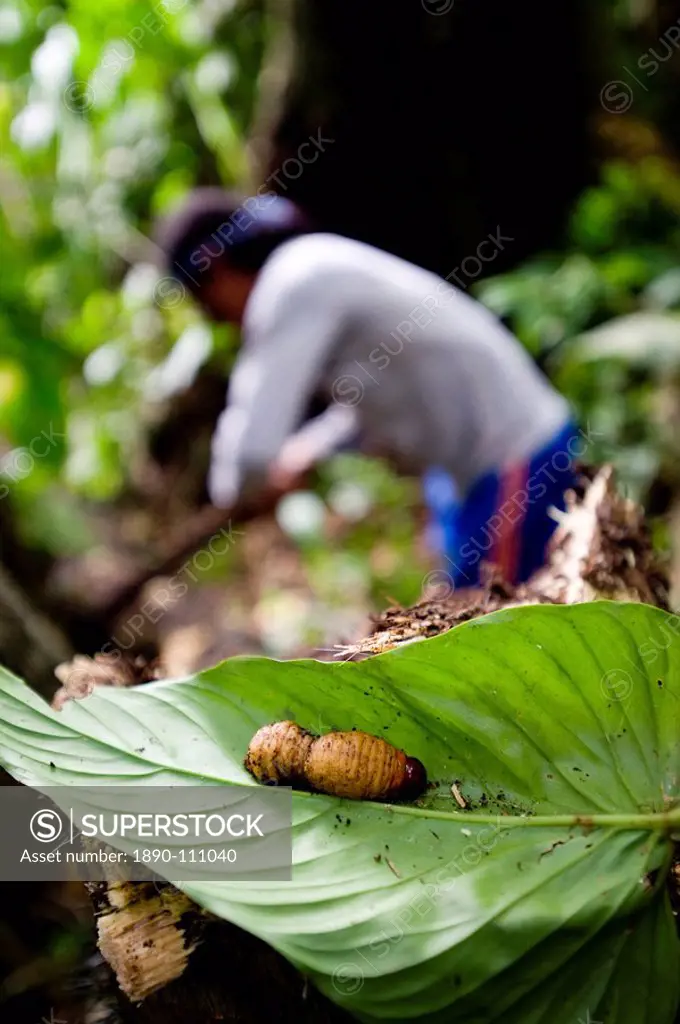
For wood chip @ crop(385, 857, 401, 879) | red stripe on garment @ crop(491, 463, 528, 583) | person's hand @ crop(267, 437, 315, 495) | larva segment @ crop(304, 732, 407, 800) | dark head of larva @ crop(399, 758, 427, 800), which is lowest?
red stripe on garment @ crop(491, 463, 528, 583)

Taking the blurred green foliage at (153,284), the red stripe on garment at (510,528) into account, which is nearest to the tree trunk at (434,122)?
the blurred green foliage at (153,284)

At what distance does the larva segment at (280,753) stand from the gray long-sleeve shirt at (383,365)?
1.08 metres

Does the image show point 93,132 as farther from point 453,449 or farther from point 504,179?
point 453,449

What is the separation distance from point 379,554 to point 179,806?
2382 millimetres

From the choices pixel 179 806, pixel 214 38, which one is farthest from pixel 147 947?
pixel 214 38

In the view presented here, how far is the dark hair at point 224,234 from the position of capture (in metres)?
1.71

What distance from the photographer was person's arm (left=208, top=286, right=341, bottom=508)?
1.51 metres

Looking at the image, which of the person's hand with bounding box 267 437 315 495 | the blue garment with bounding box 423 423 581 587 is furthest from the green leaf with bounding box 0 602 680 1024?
the person's hand with bounding box 267 437 315 495

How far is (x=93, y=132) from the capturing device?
273 centimetres

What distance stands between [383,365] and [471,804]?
1211 mm

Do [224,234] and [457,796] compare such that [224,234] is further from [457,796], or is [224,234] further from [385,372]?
[457,796]

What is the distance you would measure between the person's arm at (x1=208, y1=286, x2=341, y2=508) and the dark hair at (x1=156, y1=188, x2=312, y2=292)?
0.19 meters

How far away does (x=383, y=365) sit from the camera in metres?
1.65

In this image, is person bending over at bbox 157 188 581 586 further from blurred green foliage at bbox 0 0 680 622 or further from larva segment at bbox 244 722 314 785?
larva segment at bbox 244 722 314 785
